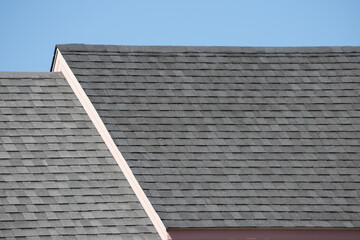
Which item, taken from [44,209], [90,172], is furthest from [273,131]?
[44,209]

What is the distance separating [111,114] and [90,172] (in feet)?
4.17

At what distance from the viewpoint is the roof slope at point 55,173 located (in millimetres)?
15867

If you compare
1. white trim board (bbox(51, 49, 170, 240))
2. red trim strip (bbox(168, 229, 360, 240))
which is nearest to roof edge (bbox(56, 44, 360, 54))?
white trim board (bbox(51, 49, 170, 240))

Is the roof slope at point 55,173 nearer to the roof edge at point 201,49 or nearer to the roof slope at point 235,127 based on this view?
the roof slope at point 235,127

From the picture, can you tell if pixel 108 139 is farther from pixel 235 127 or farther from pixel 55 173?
pixel 235 127

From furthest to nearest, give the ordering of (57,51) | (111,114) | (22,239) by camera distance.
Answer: (57,51) < (111,114) < (22,239)

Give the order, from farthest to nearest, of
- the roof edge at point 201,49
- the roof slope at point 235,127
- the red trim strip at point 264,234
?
the roof edge at point 201,49
the roof slope at point 235,127
the red trim strip at point 264,234

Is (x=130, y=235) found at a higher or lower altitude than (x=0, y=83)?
lower

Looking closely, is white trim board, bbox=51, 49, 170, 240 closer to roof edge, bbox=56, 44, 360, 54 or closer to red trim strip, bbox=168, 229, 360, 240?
red trim strip, bbox=168, 229, 360, 240

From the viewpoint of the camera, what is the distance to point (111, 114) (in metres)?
17.7

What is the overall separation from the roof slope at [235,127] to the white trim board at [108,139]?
0.47 ft

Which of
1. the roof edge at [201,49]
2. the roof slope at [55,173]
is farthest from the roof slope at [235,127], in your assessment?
the roof slope at [55,173]

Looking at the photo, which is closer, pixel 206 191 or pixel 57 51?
pixel 206 191

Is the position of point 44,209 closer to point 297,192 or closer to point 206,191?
point 206,191
